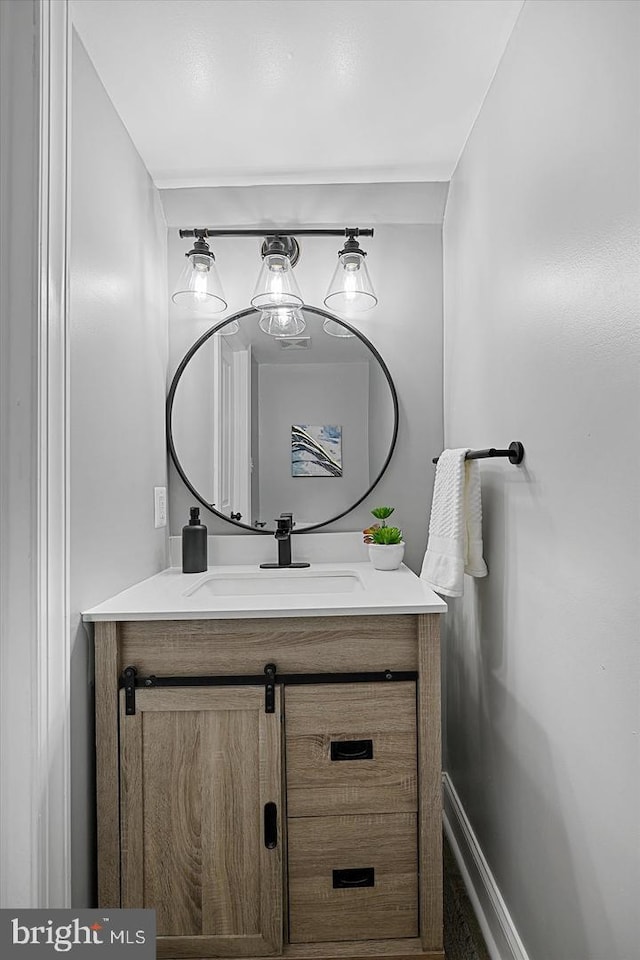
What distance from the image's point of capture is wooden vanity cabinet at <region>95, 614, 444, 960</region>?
1418 mm

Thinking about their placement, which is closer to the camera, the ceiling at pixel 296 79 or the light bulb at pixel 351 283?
the ceiling at pixel 296 79

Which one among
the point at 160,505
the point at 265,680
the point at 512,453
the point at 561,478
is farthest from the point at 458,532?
the point at 160,505

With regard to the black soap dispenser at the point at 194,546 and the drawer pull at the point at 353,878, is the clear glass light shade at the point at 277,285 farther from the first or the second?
the drawer pull at the point at 353,878

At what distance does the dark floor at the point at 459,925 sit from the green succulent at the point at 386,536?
97cm

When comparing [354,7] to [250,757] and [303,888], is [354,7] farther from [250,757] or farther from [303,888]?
[303,888]

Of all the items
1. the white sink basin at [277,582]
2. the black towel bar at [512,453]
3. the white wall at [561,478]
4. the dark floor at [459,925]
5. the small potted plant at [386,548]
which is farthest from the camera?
the small potted plant at [386,548]

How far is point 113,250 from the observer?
1705mm

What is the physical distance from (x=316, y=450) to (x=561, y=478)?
3.85 ft

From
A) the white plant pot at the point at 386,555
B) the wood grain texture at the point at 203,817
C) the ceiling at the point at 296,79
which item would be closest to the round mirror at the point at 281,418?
the white plant pot at the point at 386,555

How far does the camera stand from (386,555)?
2.07m

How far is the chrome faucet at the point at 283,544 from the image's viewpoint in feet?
7.03

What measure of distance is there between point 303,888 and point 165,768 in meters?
0.40

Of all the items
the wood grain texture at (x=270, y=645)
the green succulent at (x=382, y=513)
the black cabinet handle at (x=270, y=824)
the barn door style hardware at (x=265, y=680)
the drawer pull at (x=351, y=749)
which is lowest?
the black cabinet handle at (x=270, y=824)

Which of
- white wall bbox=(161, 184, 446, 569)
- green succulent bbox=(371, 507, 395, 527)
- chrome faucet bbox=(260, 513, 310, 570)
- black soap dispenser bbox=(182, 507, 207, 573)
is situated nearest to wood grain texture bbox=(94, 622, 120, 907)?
black soap dispenser bbox=(182, 507, 207, 573)
